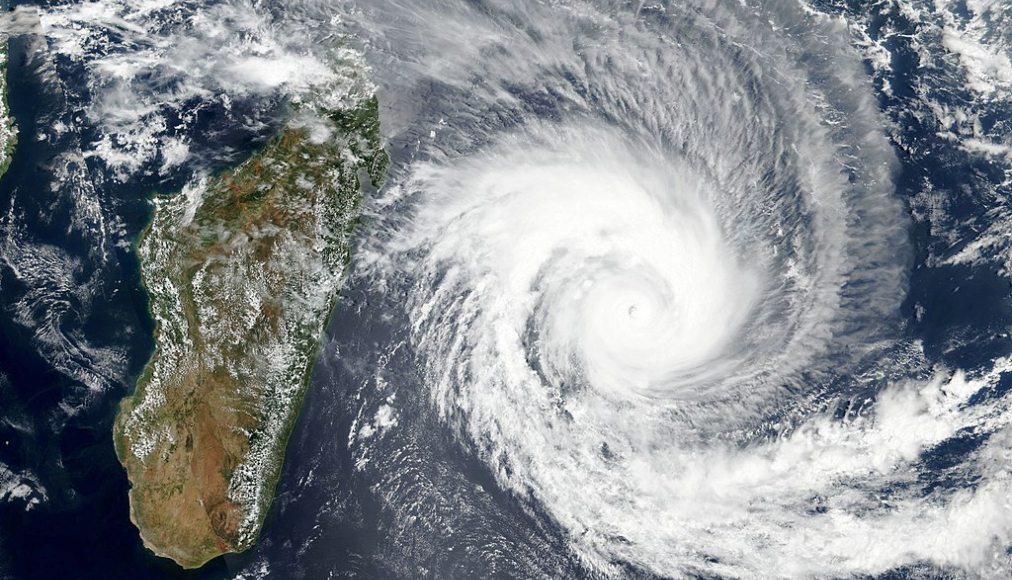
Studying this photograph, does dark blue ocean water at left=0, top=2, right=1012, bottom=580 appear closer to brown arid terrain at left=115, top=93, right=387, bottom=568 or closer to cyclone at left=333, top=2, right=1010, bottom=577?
brown arid terrain at left=115, top=93, right=387, bottom=568

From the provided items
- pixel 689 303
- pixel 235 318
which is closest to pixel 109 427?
pixel 235 318

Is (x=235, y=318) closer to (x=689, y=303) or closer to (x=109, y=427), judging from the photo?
(x=109, y=427)

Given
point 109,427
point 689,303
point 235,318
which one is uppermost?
point 689,303

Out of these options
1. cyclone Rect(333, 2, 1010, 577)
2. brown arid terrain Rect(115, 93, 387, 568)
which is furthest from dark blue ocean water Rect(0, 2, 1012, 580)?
cyclone Rect(333, 2, 1010, 577)

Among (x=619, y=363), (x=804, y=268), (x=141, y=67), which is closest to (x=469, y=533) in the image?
(x=619, y=363)

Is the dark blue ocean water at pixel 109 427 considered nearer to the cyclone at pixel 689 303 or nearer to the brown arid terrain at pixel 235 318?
the brown arid terrain at pixel 235 318

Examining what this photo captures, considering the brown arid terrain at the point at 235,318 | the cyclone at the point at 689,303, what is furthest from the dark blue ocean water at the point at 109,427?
the cyclone at the point at 689,303
